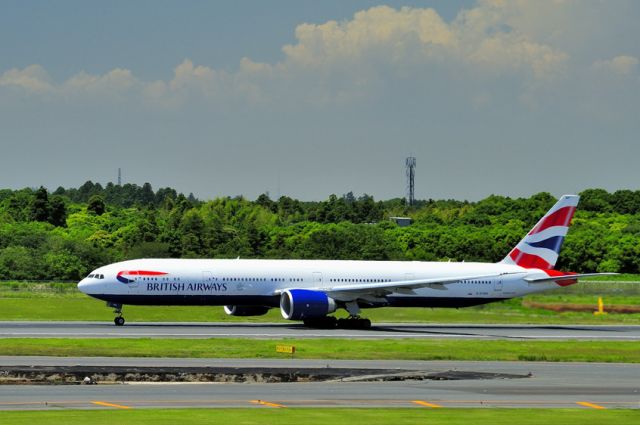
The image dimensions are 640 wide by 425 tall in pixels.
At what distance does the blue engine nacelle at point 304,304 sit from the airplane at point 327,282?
53 millimetres

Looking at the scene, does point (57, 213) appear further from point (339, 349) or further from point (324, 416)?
point (324, 416)

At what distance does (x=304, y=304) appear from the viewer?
61000 millimetres

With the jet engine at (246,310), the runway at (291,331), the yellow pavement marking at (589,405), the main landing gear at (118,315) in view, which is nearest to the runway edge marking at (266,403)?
the yellow pavement marking at (589,405)

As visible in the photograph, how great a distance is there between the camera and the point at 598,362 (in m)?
43.4

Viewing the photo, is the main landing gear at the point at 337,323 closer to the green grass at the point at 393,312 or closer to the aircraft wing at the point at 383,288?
the aircraft wing at the point at 383,288

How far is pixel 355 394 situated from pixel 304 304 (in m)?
30.2

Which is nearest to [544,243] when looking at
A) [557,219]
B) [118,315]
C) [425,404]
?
[557,219]

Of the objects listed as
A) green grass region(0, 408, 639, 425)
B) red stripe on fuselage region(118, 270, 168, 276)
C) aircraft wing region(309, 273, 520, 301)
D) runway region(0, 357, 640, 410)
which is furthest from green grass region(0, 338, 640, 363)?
green grass region(0, 408, 639, 425)

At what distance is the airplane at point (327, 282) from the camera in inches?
2403

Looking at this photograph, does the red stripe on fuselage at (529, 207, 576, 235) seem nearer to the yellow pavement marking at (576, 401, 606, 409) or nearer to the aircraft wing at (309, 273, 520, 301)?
the aircraft wing at (309, 273, 520, 301)

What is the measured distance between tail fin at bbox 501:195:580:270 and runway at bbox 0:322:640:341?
160 inches

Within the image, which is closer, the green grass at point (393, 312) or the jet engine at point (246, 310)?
the jet engine at point (246, 310)

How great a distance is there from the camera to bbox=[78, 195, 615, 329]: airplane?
61.0 metres

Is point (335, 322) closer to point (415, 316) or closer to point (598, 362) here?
point (415, 316)
